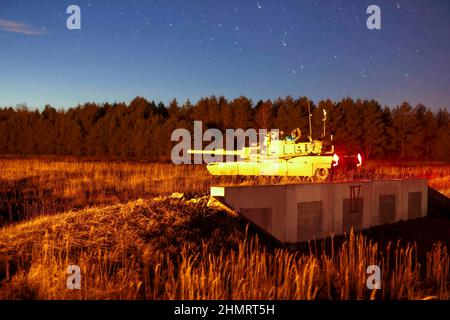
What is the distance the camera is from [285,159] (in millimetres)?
25344

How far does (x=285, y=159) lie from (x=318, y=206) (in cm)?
1263

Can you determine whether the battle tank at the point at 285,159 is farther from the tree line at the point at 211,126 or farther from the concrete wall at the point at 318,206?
the tree line at the point at 211,126

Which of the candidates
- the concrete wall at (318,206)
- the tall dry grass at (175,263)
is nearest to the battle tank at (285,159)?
the concrete wall at (318,206)

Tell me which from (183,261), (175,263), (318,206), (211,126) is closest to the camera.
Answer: (183,261)

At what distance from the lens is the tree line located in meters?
55.5

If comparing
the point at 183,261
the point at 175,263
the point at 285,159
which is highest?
the point at 285,159

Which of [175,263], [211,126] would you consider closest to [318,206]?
[175,263]

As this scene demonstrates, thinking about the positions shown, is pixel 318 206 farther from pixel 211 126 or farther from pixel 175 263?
pixel 211 126

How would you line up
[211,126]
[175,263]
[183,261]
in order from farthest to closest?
1. [211,126]
2. [175,263]
3. [183,261]

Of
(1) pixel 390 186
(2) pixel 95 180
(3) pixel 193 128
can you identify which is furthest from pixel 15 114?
(1) pixel 390 186

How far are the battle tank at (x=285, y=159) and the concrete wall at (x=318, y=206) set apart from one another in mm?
8165

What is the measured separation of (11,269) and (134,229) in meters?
2.26

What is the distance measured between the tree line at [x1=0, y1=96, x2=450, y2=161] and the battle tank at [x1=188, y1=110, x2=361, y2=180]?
26.8m

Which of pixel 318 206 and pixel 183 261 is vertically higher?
pixel 318 206
